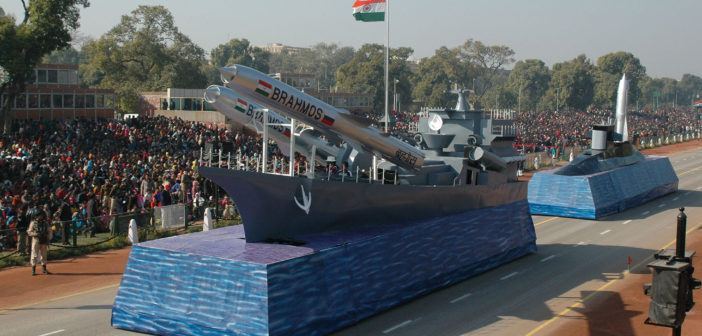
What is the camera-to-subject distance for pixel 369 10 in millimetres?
29594

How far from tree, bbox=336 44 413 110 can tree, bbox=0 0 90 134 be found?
56208 mm

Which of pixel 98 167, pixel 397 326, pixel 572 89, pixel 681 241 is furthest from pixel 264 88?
pixel 572 89

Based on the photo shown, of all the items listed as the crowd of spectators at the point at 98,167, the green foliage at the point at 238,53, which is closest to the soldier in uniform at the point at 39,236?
the crowd of spectators at the point at 98,167

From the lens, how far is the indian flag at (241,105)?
800 inches

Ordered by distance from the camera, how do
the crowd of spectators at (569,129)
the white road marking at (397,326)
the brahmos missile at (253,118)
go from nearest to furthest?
1. the white road marking at (397,326)
2. the brahmos missile at (253,118)
3. the crowd of spectators at (569,129)

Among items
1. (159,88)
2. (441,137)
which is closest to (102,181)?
(441,137)

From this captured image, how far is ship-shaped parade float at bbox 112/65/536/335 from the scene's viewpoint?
14055 mm

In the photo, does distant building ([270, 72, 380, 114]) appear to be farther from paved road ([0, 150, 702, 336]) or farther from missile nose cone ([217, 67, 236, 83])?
missile nose cone ([217, 67, 236, 83])

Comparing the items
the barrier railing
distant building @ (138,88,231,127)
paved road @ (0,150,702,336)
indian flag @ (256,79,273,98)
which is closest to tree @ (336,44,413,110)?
the barrier railing

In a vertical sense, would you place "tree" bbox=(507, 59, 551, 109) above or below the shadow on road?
above

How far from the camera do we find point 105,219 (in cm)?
2492

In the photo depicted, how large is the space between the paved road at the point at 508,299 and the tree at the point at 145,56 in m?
49.1

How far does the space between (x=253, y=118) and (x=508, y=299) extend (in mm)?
9094

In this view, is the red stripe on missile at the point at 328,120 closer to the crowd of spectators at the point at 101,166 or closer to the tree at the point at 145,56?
the crowd of spectators at the point at 101,166
